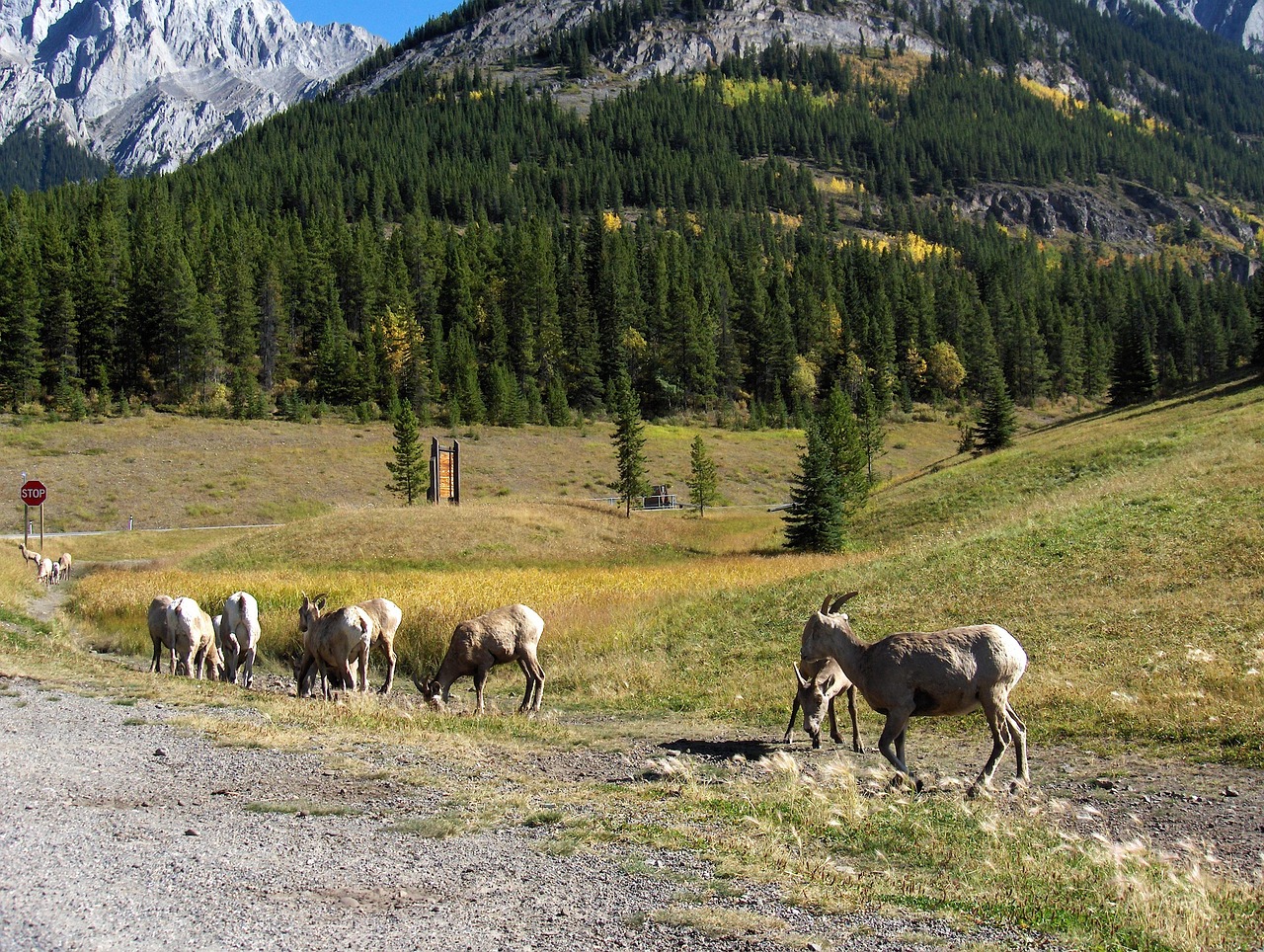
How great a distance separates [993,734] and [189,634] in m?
17.6

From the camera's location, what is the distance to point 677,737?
15016mm

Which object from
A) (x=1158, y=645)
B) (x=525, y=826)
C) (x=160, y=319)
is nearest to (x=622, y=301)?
(x=160, y=319)

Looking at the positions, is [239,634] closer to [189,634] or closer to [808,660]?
[189,634]

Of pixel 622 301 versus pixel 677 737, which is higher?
pixel 622 301

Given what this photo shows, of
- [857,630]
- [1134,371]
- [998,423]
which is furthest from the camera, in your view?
[1134,371]

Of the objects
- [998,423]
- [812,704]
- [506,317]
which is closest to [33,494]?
[812,704]

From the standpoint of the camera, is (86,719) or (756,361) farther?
(756,361)

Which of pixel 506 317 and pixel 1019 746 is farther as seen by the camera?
pixel 506 317

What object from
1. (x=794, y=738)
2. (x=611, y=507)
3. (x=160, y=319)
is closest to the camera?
(x=794, y=738)

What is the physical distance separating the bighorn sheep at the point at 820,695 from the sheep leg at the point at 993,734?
102 inches

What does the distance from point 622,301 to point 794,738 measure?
11873 cm

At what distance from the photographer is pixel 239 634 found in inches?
861

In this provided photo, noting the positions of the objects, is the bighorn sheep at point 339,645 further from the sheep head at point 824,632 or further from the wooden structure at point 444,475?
the wooden structure at point 444,475

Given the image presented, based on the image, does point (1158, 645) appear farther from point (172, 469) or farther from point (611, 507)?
point (172, 469)
